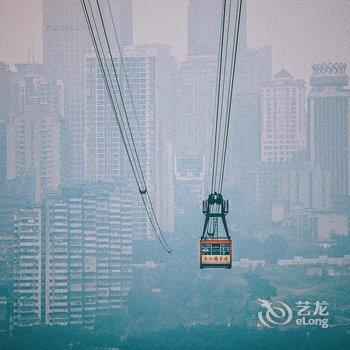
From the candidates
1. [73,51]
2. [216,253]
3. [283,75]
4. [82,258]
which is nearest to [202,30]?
[73,51]

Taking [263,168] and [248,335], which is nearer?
[248,335]

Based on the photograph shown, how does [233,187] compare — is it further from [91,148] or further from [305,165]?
[91,148]

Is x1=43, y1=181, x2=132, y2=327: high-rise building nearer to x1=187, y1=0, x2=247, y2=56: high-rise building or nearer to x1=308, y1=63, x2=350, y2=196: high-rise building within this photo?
x1=308, y1=63, x2=350, y2=196: high-rise building

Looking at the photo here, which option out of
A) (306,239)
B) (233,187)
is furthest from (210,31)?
(306,239)

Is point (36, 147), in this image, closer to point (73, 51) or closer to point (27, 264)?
point (27, 264)

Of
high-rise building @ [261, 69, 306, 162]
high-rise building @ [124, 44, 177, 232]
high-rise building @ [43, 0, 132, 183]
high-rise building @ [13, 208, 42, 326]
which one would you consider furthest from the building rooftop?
high-rise building @ [13, 208, 42, 326]

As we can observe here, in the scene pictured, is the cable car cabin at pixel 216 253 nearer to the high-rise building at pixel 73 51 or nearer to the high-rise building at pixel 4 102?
the high-rise building at pixel 73 51
